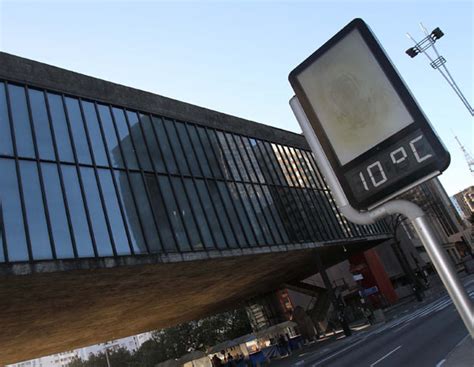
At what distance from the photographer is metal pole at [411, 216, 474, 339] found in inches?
73.8

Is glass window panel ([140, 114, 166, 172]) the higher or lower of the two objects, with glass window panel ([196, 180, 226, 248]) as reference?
higher

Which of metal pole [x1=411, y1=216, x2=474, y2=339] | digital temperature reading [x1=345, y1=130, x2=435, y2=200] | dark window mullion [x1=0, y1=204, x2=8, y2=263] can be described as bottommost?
metal pole [x1=411, y1=216, x2=474, y2=339]

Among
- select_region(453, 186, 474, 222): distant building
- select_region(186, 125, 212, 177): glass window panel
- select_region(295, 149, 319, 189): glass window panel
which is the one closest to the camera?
select_region(186, 125, 212, 177): glass window panel

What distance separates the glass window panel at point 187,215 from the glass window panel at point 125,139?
2.86 metres

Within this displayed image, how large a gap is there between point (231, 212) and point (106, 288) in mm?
9383

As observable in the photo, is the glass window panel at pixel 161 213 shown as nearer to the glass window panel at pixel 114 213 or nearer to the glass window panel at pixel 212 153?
the glass window panel at pixel 114 213

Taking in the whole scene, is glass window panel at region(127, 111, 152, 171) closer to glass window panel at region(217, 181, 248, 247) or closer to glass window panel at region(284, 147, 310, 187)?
glass window panel at region(217, 181, 248, 247)

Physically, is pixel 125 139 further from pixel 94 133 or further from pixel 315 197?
pixel 315 197

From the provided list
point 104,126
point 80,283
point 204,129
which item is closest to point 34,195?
point 80,283

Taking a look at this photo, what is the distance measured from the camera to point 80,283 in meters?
18.4

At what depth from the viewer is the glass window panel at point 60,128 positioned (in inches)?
742

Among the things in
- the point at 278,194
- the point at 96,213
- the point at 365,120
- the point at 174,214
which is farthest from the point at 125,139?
the point at 365,120

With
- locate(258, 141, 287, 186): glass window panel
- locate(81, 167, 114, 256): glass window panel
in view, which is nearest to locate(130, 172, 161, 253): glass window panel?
locate(81, 167, 114, 256): glass window panel

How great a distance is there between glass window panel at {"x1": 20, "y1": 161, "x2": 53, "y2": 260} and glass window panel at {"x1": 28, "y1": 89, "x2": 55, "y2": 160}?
1.04 m
